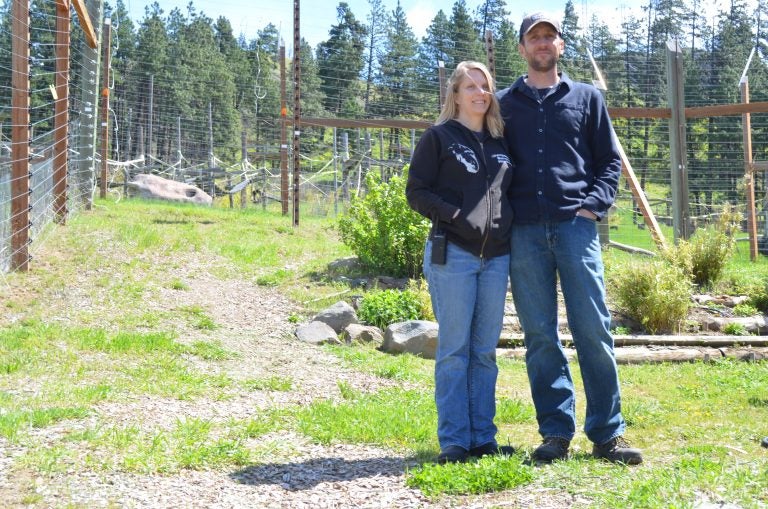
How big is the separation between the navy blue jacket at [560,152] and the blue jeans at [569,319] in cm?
11

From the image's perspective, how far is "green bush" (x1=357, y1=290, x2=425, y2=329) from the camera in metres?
8.60

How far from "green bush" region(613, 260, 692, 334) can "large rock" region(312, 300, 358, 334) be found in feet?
8.60

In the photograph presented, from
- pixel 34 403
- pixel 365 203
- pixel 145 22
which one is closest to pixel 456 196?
pixel 34 403

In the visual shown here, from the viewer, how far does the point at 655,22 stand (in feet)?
101

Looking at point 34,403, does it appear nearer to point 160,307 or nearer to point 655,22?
point 160,307

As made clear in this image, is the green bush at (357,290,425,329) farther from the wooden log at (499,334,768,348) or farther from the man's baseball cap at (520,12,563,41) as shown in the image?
the man's baseball cap at (520,12,563,41)

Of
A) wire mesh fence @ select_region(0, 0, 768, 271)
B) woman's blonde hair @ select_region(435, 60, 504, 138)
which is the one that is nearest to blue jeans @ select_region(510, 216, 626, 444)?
woman's blonde hair @ select_region(435, 60, 504, 138)

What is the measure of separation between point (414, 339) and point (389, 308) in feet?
2.66

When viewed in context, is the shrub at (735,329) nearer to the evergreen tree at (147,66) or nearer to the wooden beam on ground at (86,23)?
the wooden beam on ground at (86,23)

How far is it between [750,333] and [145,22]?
38682 millimetres

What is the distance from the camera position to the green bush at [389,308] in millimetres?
8602


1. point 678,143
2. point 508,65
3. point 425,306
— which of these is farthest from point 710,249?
point 508,65

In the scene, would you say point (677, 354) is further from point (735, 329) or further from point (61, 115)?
point (61, 115)

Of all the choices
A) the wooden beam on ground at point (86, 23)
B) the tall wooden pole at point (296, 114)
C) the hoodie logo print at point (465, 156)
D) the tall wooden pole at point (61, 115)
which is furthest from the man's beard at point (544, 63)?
the tall wooden pole at point (296, 114)
